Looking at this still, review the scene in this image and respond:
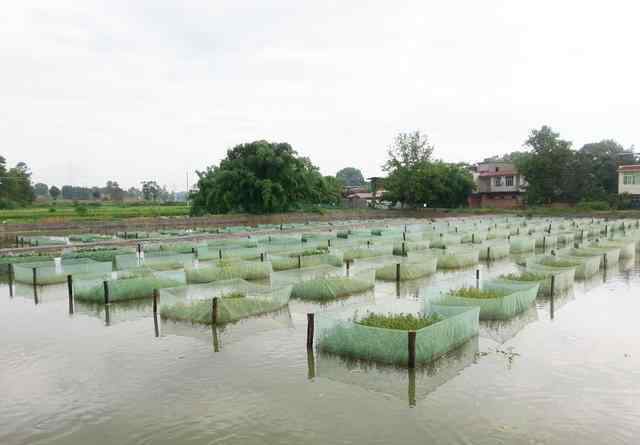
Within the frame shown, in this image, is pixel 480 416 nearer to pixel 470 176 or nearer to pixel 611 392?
pixel 611 392

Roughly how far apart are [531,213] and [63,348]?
45964 mm

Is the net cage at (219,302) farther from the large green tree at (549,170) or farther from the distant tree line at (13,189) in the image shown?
the distant tree line at (13,189)

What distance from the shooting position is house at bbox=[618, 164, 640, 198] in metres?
48.5

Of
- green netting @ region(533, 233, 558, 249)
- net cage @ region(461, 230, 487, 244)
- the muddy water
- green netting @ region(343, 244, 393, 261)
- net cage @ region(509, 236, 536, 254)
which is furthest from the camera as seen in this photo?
net cage @ region(461, 230, 487, 244)

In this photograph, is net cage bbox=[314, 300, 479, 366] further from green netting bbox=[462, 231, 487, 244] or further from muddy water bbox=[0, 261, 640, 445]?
green netting bbox=[462, 231, 487, 244]

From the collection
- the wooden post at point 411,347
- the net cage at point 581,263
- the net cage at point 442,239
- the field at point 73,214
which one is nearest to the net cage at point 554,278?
the net cage at point 581,263

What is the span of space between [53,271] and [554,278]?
1393 cm

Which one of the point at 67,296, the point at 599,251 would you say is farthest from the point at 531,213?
the point at 67,296

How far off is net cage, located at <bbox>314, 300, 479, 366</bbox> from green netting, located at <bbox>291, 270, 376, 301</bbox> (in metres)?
3.27

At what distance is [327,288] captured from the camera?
1317cm

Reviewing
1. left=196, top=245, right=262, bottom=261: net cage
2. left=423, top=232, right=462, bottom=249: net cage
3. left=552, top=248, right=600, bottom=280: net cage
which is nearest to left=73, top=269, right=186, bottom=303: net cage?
left=196, top=245, right=262, bottom=261: net cage

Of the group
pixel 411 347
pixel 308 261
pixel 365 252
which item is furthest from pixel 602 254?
pixel 411 347

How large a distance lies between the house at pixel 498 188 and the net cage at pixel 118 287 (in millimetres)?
52484

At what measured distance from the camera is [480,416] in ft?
22.4
